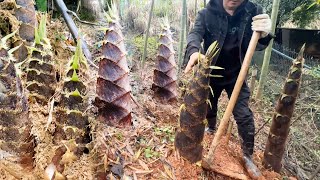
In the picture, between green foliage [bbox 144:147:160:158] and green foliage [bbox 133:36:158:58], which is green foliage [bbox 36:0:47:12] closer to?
green foliage [bbox 144:147:160:158]

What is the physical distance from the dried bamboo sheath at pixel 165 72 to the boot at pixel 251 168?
1.14 metres

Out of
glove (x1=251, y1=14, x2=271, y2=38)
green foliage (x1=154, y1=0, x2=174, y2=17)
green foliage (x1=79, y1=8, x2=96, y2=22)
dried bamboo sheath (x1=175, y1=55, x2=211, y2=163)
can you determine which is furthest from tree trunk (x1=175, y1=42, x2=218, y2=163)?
green foliage (x1=154, y1=0, x2=174, y2=17)

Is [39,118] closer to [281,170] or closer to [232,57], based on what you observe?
[232,57]

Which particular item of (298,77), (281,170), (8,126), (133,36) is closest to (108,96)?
(8,126)

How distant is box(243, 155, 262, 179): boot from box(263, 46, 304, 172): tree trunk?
133mm

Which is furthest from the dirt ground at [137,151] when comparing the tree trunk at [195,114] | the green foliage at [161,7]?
the green foliage at [161,7]

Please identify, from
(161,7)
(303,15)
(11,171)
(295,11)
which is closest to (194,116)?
(11,171)

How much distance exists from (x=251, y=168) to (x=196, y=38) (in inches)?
49.6

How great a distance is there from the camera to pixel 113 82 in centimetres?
250

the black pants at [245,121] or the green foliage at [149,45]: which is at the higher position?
the green foliage at [149,45]

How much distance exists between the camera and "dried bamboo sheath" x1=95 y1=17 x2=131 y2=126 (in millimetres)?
2498

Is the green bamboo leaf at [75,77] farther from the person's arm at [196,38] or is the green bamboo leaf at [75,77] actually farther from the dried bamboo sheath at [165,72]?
the dried bamboo sheath at [165,72]

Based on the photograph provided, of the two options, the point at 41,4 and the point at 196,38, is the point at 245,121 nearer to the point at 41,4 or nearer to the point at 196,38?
the point at 196,38

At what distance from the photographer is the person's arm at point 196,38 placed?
2465mm
